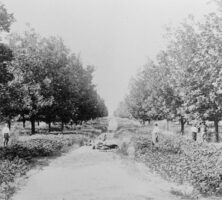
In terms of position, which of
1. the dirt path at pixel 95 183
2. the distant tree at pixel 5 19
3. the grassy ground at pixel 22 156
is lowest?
the dirt path at pixel 95 183

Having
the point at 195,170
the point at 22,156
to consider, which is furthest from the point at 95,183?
the point at 22,156

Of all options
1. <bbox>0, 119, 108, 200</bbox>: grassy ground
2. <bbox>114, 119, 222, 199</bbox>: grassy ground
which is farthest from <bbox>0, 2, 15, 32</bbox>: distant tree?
<bbox>114, 119, 222, 199</bbox>: grassy ground

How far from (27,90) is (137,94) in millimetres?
30319

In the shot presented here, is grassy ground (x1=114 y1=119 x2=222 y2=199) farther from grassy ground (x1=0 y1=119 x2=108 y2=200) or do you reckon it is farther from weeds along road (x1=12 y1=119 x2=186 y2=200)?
grassy ground (x1=0 y1=119 x2=108 y2=200)

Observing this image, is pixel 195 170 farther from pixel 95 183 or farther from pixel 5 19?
pixel 5 19

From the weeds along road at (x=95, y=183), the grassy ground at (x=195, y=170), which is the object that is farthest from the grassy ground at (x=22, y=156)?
the grassy ground at (x=195, y=170)

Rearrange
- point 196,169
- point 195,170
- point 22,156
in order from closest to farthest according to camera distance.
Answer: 1. point 195,170
2. point 196,169
3. point 22,156

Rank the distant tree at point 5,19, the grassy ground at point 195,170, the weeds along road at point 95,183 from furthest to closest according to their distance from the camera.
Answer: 1. the distant tree at point 5,19
2. the weeds along road at point 95,183
3. the grassy ground at point 195,170

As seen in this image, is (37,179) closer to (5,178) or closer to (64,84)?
(5,178)

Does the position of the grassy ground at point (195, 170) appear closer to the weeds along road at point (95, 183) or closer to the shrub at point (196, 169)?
the shrub at point (196, 169)

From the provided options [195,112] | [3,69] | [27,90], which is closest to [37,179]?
[3,69]

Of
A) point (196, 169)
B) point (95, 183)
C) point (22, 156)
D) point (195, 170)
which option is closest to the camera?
point (195, 170)

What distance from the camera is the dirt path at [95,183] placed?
1389cm

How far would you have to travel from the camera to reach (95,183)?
16078mm
